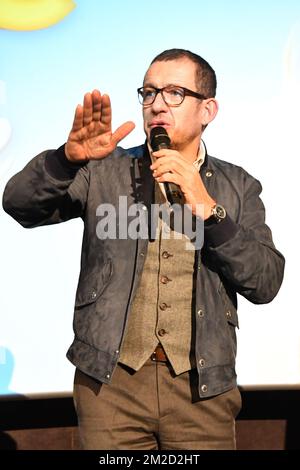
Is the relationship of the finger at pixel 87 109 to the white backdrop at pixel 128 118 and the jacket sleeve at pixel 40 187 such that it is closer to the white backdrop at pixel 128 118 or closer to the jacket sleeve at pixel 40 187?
the jacket sleeve at pixel 40 187

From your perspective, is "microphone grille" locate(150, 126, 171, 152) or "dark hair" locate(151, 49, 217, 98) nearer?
"microphone grille" locate(150, 126, 171, 152)

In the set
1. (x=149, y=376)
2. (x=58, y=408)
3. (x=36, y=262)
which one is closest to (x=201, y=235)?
(x=149, y=376)

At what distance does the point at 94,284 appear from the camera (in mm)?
2039

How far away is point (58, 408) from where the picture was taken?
3266mm

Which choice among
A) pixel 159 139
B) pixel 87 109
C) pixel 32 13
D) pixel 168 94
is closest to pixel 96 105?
pixel 87 109

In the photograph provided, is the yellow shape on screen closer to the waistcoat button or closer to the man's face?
the man's face

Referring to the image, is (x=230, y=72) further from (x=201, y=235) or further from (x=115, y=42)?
(x=201, y=235)

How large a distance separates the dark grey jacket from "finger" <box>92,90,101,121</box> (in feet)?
0.50

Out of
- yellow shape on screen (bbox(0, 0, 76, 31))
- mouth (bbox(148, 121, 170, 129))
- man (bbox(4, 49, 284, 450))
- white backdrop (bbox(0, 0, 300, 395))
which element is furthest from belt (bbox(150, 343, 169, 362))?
yellow shape on screen (bbox(0, 0, 76, 31))

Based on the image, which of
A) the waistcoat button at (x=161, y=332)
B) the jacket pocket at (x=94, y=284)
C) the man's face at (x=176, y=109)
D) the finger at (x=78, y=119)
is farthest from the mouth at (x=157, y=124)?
the waistcoat button at (x=161, y=332)

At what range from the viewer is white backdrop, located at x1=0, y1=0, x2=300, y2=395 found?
9.81 ft

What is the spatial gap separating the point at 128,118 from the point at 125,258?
3.53 feet

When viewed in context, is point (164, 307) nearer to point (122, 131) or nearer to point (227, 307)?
point (227, 307)

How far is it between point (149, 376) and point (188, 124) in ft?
2.29
